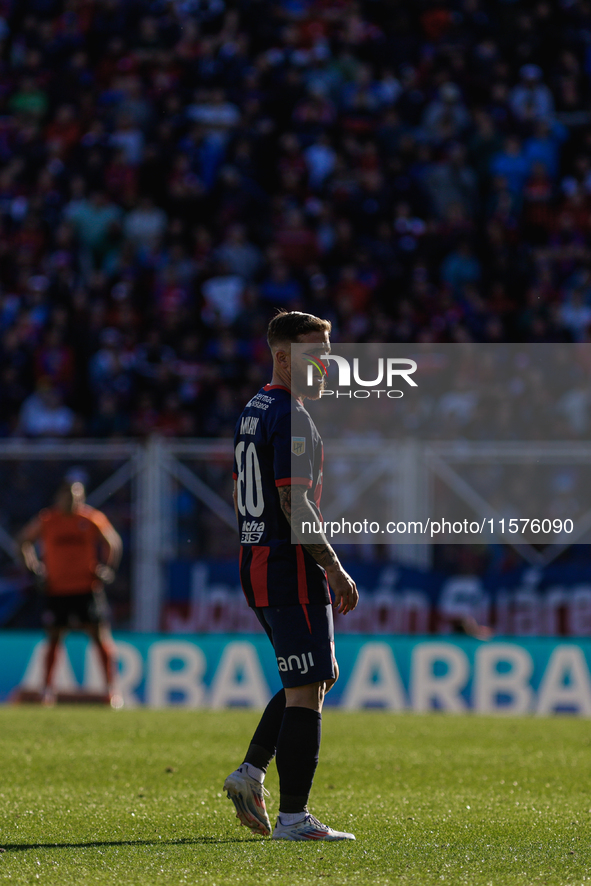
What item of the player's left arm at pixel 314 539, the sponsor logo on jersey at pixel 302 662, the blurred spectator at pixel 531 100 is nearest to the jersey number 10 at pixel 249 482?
the player's left arm at pixel 314 539

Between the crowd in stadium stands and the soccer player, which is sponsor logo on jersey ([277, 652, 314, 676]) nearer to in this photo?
the soccer player

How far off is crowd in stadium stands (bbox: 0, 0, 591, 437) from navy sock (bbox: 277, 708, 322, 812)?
31.4ft

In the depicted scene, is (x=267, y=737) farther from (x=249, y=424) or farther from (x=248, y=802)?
(x=249, y=424)

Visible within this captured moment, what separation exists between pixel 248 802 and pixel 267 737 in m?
0.31

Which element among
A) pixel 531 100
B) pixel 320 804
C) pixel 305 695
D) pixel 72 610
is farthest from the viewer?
pixel 531 100

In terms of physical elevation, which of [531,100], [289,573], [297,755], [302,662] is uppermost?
[531,100]

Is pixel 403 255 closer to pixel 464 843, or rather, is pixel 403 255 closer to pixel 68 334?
pixel 68 334

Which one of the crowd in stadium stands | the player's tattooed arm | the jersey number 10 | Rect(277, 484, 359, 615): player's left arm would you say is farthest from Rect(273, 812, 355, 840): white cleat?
the crowd in stadium stands

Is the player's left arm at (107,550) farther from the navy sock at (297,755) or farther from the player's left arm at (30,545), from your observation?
the navy sock at (297,755)

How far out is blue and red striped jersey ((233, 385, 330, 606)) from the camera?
5.15m

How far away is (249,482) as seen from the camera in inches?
210

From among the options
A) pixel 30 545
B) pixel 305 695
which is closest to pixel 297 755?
pixel 305 695

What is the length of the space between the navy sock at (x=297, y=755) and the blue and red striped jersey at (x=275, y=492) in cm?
46

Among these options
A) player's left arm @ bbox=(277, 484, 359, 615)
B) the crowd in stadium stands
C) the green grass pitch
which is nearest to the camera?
the green grass pitch
